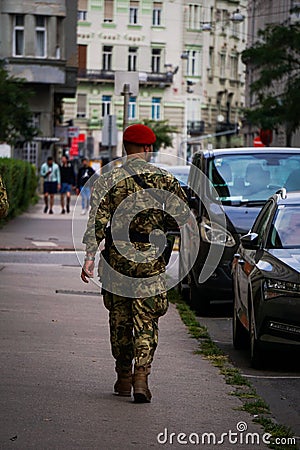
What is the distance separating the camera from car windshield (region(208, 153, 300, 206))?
Result: 15.9 meters

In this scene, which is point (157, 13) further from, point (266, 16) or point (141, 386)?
point (141, 386)

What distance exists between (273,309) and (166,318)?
4351 mm

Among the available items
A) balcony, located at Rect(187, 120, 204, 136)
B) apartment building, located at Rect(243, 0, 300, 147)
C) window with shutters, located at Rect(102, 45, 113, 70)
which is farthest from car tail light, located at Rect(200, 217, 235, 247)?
balcony, located at Rect(187, 120, 204, 136)

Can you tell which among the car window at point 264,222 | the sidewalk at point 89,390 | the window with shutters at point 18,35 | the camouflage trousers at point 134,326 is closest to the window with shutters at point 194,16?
the window with shutters at point 18,35

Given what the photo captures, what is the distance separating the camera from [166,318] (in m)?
14.8

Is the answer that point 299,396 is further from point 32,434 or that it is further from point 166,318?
point 166,318

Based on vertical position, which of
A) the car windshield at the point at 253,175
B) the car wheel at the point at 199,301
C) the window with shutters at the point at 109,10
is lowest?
the car wheel at the point at 199,301

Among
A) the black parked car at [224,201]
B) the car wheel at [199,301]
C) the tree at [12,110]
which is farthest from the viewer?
the tree at [12,110]

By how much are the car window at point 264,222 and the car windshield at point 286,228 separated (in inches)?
3.3

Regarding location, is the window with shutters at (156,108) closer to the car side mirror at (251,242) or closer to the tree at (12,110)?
the tree at (12,110)

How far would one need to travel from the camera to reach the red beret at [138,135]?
29.3 feet

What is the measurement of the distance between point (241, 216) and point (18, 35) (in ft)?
147

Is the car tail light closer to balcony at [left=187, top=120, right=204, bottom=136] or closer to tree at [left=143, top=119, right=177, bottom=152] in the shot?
tree at [left=143, top=119, right=177, bottom=152]

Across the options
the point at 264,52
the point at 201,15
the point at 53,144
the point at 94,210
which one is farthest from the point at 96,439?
the point at 53,144
